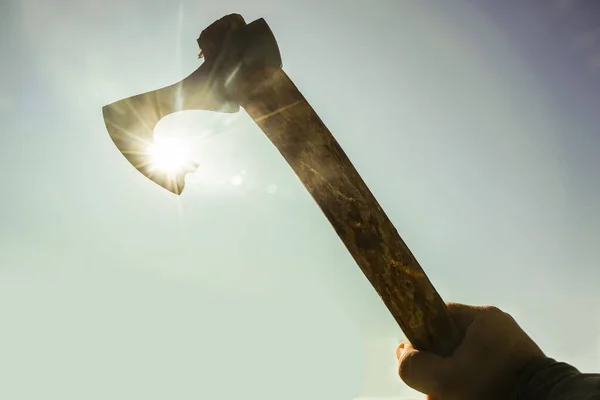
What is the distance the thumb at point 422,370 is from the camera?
167 cm

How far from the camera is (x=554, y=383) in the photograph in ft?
4.83

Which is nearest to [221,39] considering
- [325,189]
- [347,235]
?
[325,189]

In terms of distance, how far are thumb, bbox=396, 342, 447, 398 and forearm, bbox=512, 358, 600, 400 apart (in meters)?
0.32

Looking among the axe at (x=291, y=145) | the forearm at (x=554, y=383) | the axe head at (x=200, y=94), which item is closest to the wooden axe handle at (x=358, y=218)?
the axe at (x=291, y=145)

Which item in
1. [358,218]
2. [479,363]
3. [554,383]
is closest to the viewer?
[554,383]

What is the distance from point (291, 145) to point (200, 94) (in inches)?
23.4

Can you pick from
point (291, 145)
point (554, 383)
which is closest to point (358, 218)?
point (291, 145)

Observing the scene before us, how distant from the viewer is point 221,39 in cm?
194

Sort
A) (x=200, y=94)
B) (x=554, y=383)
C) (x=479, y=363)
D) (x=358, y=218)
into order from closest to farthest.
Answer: (x=554, y=383), (x=479, y=363), (x=358, y=218), (x=200, y=94)

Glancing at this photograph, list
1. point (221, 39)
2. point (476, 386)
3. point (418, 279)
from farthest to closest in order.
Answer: point (221, 39), point (418, 279), point (476, 386)

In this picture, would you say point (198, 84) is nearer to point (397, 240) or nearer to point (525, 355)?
point (397, 240)

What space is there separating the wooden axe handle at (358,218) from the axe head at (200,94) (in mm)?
186

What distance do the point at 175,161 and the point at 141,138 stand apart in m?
0.22

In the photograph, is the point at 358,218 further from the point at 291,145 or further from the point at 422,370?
the point at 422,370
